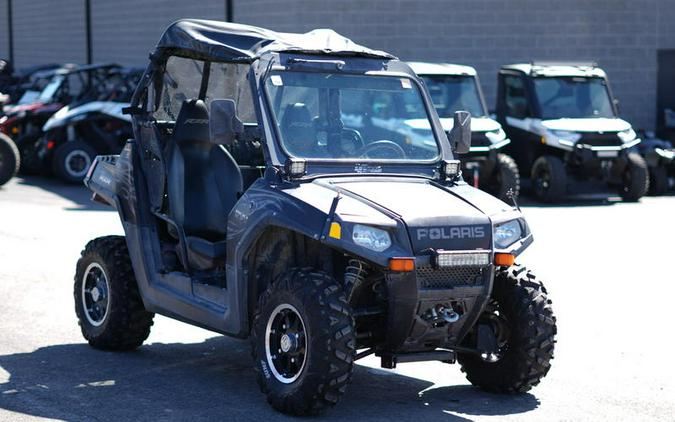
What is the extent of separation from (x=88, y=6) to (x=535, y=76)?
55.0 feet

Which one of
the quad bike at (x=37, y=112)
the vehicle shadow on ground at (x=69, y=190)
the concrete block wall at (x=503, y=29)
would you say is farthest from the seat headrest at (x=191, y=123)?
the concrete block wall at (x=503, y=29)

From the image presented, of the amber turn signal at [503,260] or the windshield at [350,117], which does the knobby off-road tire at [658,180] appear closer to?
the windshield at [350,117]

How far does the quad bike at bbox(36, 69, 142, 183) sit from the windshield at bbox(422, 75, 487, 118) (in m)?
4.91

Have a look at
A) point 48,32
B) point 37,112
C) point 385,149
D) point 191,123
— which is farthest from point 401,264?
point 48,32

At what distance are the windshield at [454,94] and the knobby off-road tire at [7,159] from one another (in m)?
6.35

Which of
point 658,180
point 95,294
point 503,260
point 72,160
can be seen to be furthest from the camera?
point 72,160

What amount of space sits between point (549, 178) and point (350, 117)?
12.0 metres

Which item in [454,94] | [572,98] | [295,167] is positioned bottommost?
[572,98]

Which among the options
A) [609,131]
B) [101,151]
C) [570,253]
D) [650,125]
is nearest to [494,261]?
[570,253]

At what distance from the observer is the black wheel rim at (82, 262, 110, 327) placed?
8828 millimetres

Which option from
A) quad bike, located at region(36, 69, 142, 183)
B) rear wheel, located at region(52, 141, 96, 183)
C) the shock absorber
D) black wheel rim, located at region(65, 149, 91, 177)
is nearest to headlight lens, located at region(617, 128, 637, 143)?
quad bike, located at region(36, 69, 142, 183)

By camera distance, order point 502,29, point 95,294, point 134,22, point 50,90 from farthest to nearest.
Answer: point 134,22 < point 502,29 < point 50,90 < point 95,294

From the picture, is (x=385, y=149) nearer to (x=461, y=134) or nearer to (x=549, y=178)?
(x=461, y=134)

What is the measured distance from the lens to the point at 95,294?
8.89 m
